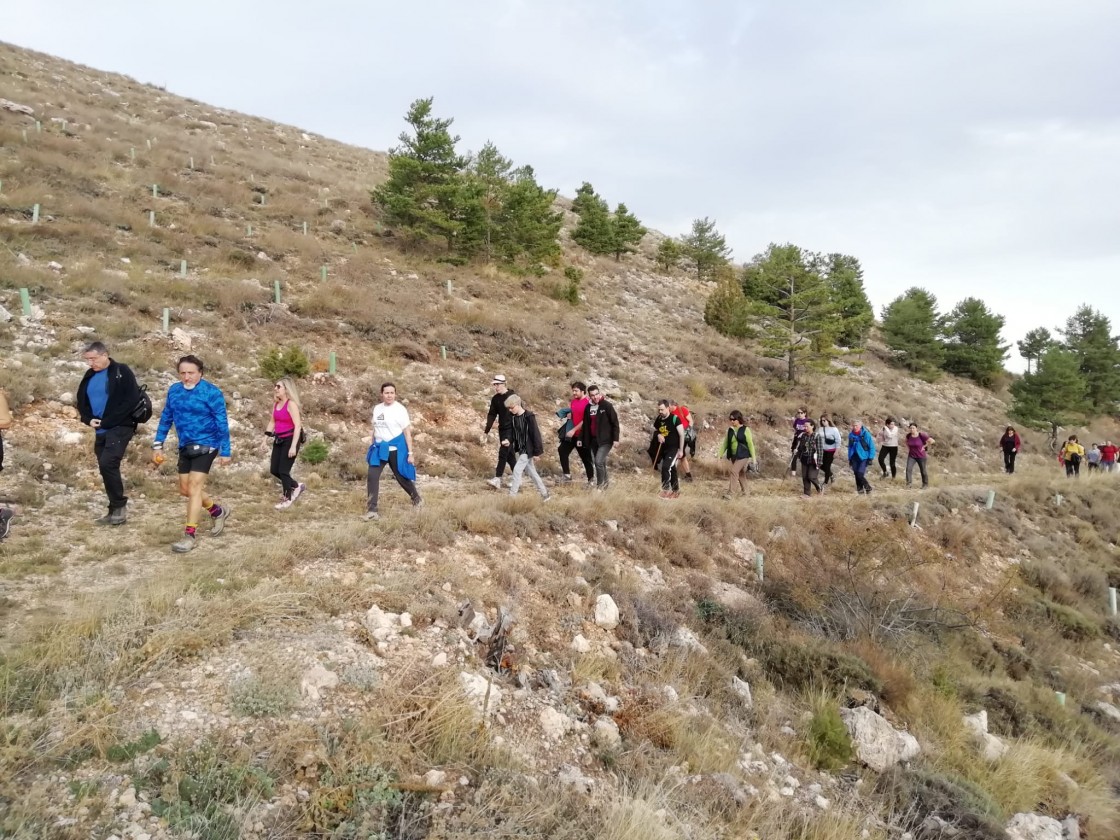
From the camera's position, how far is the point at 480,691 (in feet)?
13.4

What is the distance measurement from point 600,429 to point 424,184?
17916 mm

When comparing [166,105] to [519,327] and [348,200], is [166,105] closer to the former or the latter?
[348,200]

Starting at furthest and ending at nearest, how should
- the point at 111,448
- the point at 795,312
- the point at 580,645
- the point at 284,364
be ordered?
the point at 795,312
the point at 284,364
the point at 111,448
the point at 580,645

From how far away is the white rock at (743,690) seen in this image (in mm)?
5434

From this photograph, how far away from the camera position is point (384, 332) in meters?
14.8

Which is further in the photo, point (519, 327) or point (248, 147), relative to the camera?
point (248, 147)

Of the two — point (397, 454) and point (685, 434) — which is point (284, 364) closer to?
point (397, 454)

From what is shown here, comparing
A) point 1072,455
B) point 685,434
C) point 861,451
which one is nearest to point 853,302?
point 1072,455

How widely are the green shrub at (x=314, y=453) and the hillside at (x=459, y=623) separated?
16cm

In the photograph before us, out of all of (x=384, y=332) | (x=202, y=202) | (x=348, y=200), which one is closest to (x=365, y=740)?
(x=384, y=332)

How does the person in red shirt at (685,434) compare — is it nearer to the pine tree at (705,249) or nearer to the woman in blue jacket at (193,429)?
the woman in blue jacket at (193,429)

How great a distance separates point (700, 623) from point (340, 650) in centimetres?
410

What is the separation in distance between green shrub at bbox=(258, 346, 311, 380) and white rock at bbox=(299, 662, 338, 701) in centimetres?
856

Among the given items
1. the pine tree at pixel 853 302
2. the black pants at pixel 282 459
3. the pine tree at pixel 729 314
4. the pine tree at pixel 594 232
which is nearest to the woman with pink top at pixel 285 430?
the black pants at pixel 282 459
